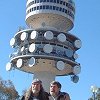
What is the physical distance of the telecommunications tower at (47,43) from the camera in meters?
69.4

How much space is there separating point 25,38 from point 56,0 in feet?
35.8

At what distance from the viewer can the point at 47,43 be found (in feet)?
233

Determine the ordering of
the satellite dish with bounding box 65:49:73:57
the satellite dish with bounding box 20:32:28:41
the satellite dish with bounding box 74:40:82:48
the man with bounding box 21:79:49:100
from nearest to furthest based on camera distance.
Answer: the man with bounding box 21:79:49:100 → the satellite dish with bounding box 20:32:28:41 → the satellite dish with bounding box 65:49:73:57 → the satellite dish with bounding box 74:40:82:48

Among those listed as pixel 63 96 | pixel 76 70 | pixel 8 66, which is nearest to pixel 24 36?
pixel 8 66

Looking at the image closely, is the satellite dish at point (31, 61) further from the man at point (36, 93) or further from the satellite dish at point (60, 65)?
the man at point (36, 93)

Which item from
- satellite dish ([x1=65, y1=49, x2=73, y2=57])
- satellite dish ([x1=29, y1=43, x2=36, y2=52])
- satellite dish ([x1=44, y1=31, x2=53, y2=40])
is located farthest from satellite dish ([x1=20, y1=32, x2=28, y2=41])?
satellite dish ([x1=65, y1=49, x2=73, y2=57])

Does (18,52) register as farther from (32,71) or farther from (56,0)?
(56,0)

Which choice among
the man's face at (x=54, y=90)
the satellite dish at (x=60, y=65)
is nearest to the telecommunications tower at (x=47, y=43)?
the satellite dish at (x=60, y=65)

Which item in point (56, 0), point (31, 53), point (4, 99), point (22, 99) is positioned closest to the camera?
point (22, 99)

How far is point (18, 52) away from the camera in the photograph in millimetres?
70875

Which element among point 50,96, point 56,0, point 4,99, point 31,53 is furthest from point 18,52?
point 50,96

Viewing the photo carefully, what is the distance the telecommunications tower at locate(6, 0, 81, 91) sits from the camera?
6938 centimetres

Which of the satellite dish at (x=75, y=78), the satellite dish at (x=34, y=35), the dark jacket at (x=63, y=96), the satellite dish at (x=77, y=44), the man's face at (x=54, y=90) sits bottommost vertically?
the dark jacket at (x=63, y=96)

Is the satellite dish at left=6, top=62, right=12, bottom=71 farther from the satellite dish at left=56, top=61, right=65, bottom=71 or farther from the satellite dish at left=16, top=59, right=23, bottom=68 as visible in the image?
the satellite dish at left=56, top=61, right=65, bottom=71
